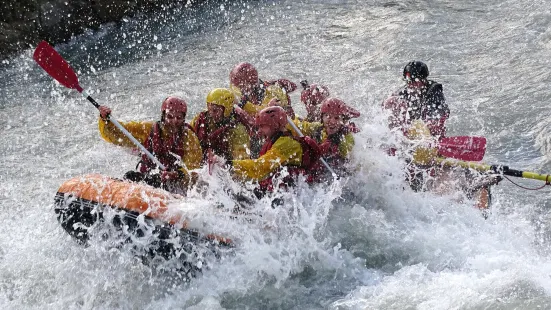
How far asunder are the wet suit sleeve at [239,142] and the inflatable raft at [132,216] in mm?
1385

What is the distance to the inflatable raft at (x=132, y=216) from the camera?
5.48 metres

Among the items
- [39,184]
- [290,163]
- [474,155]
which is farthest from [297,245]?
[39,184]

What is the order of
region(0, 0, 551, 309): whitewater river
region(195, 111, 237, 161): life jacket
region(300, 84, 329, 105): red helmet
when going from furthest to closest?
region(300, 84, 329, 105): red helmet
region(195, 111, 237, 161): life jacket
region(0, 0, 551, 309): whitewater river

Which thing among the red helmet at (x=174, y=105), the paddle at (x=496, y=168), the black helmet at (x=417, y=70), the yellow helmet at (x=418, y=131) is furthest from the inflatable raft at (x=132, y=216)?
the black helmet at (x=417, y=70)

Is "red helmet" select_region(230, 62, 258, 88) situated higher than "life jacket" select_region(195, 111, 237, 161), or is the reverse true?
"red helmet" select_region(230, 62, 258, 88)

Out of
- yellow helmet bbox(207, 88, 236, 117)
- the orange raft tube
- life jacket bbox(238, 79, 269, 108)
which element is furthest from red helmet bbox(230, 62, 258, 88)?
the orange raft tube

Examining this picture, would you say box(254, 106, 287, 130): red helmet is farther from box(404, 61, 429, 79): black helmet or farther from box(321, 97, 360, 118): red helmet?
box(404, 61, 429, 79): black helmet

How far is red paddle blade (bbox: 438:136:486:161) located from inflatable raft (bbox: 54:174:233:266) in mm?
2683

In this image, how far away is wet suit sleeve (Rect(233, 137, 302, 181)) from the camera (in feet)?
18.8

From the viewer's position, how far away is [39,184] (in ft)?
28.7

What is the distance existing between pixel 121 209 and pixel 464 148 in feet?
12.0

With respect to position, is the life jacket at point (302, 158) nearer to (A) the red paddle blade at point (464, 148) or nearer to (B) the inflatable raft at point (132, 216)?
(B) the inflatable raft at point (132, 216)

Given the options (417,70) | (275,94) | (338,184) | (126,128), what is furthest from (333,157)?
(126,128)

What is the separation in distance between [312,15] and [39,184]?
957cm
